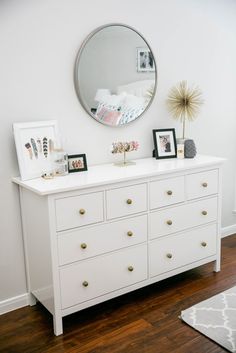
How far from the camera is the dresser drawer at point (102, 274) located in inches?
90.8

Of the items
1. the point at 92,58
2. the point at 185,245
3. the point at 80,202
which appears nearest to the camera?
the point at 80,202

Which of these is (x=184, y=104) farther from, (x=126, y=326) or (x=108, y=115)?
(x=126, y=326)

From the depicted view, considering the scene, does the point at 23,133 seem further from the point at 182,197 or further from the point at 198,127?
the point at 198,127

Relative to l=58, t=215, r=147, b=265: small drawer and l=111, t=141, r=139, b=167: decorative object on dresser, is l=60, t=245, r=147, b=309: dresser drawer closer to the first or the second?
l=58, t=215, r=147, b=265: small drawer

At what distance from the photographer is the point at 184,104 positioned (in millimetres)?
3059

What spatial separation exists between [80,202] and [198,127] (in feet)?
5.06

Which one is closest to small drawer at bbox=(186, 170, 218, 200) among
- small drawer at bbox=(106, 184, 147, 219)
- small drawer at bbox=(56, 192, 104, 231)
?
small drawer at bbox=(106, 184, 147, 219)

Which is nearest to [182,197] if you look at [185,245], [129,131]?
[185,245]

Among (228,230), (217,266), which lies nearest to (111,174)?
(217,266)

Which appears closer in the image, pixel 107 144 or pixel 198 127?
pixel 107 144

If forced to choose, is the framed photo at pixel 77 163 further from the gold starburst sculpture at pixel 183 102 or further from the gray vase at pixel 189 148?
the gold starburst sculpture at pixel 183 102

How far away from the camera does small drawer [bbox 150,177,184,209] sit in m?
2.57

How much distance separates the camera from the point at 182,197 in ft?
8.96

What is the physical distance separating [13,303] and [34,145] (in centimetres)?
105
